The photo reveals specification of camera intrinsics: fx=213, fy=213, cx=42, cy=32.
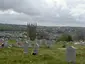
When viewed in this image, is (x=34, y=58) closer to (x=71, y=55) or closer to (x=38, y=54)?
(x=71, y=55)

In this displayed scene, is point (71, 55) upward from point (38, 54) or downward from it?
upward

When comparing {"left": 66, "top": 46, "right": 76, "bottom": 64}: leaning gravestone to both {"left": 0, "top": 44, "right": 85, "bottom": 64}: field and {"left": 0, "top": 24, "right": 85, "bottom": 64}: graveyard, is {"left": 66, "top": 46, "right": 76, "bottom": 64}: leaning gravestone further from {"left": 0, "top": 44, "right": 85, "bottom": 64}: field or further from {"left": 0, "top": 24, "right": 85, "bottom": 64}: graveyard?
{"left": 0, "top": 44, "right": 85, "bottom": 64}: field

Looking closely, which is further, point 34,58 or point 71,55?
point 34,58

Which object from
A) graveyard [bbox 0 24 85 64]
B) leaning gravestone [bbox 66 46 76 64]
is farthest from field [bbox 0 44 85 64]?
leaning gravestone [bbox 66 46 76 64]

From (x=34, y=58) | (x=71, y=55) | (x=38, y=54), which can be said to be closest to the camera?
(x=71, y=55)

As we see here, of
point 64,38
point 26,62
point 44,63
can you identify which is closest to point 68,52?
point 44,63

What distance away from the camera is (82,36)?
4126 inches

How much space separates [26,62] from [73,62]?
116 inches

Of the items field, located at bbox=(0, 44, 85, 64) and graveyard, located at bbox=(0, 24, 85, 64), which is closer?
graveyard, located at bbox=(0, 24, 85, 64)

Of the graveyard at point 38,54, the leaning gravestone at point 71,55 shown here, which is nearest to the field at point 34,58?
the graveyard at point 38,54

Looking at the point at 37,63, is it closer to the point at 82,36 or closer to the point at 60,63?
the point at 60,63

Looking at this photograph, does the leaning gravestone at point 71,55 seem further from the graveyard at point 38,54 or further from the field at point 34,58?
the field at point 34,58

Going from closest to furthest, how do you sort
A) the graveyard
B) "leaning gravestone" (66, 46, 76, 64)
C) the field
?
1. "leaning gravestone" (66, 46, 76, 64)
2. the graveyard
3. the field

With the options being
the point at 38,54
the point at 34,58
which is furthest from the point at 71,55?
the point at 38,54
